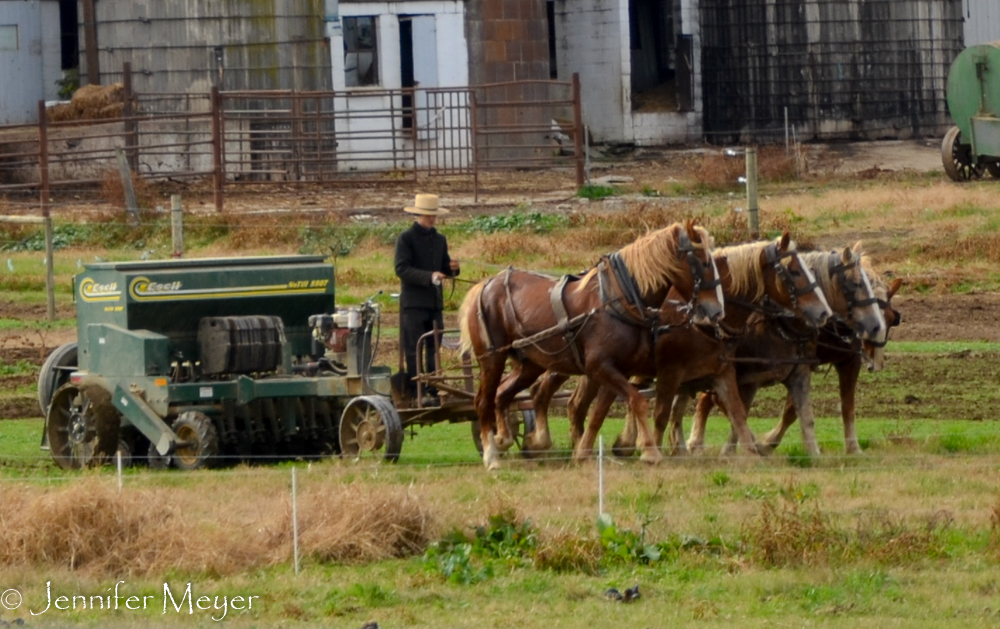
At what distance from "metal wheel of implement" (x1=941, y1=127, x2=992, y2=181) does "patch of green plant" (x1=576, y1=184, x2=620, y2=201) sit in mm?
6021

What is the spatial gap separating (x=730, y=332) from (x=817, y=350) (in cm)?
104

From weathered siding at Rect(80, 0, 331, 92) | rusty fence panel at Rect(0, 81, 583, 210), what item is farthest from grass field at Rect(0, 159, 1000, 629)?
weathered siding at Rect(80, 0, 331, 92)

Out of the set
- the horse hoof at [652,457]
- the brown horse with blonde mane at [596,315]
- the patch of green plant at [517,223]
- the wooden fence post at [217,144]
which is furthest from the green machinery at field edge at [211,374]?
the wooden fence post at [217,144]

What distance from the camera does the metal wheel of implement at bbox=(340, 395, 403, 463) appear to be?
13.3 metres

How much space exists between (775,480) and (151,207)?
18669 millimetres

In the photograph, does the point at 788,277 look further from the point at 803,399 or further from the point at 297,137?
the point at 297,137

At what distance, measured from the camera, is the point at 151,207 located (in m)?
29.0

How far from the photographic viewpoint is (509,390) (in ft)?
46.1

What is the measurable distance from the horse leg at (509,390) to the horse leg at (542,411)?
172mm

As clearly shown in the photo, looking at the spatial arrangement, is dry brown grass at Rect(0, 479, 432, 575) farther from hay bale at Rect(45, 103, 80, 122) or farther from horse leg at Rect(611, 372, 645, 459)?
hay bale at Rect(45, 103, 80, 122)

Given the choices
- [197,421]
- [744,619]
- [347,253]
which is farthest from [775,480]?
[347,253]

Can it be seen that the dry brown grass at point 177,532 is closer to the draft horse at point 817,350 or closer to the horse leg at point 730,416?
the horse leg at point 730,416

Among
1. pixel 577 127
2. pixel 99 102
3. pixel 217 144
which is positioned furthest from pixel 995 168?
pixel 99 102

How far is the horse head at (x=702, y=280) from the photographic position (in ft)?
42.0
